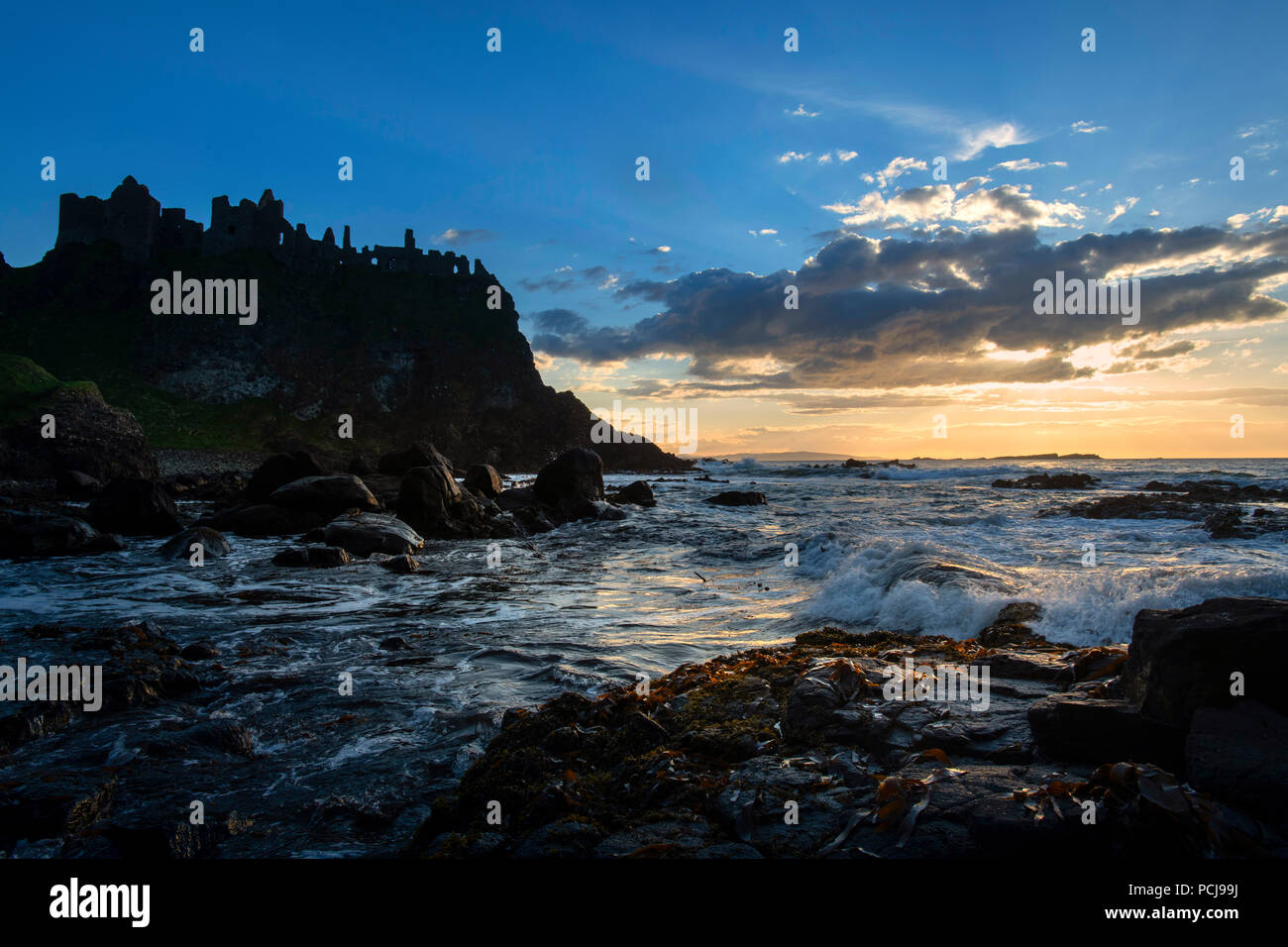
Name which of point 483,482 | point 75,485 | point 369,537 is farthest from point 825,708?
point 75,485

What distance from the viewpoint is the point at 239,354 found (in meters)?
87.4

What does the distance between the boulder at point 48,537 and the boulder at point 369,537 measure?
17.8ft

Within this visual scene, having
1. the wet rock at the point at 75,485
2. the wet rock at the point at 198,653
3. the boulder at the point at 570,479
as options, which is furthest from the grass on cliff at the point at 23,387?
the wet rock at the point at 198,653

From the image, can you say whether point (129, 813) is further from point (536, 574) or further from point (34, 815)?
point (536, 574)

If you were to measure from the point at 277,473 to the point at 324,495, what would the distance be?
3758mm

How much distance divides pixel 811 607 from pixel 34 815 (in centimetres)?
1071

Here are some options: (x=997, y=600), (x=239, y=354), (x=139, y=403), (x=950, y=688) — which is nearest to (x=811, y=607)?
(x=997, y=600)

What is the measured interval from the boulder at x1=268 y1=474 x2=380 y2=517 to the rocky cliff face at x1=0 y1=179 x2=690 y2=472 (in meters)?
47.6

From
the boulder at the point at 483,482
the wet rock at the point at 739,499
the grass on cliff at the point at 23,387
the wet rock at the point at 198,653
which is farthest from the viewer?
the wet rock at the point at 739,499

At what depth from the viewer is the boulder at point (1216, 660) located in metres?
3.98

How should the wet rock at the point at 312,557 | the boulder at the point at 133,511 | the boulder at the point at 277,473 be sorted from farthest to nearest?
the boulder at the point at 277,473 → the boulder at the point at 133,511 → the wet rock at the point at 312,557

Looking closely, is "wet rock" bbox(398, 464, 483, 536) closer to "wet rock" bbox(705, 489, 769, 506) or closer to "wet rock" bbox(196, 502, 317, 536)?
"wet rock" bbox(196, 502, 317, 536)

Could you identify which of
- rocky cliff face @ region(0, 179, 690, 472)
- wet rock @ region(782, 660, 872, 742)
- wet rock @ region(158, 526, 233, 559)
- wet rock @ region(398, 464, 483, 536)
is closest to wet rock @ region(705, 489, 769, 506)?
wet rock @ region(398, 464, 483, 536)

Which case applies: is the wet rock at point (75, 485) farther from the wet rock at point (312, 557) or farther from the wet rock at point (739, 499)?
the wet rock at point (739, 499)
